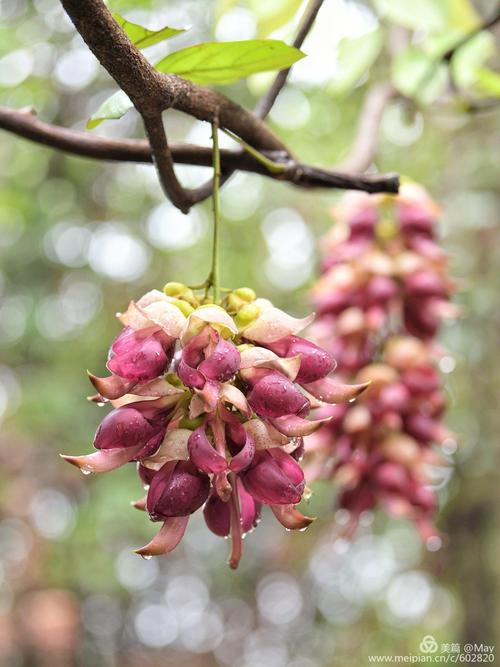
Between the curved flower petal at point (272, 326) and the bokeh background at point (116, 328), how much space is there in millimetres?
948

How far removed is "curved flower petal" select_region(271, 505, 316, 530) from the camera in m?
0.47

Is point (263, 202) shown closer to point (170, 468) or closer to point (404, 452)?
point (404, 452)

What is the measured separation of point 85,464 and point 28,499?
2.78m

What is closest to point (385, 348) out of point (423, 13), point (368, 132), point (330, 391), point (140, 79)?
point (368, 132)

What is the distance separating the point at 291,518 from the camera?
48 centimetres

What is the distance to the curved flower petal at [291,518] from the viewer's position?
0.47 metres

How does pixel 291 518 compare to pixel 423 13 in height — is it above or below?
below

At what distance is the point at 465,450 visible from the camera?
7.34ft

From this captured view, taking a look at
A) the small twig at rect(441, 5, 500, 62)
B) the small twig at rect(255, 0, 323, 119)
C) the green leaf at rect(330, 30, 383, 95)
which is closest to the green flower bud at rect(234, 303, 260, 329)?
the small twig at rect(255, 0, 323, 119)

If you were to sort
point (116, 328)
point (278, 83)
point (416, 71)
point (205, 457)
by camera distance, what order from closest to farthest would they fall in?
point (205, 457) → point (278, 83) → point (416, 71) → point (116, 328)

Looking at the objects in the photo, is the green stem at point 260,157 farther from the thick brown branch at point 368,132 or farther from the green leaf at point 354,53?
the green leaf at point 354,53

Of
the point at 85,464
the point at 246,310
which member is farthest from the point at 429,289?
the point at 85,464

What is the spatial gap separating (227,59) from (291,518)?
0.33 metres

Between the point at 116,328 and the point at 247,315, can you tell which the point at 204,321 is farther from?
the point at 116,328
